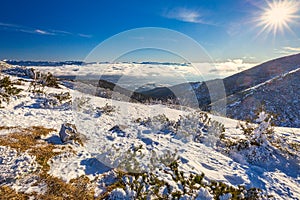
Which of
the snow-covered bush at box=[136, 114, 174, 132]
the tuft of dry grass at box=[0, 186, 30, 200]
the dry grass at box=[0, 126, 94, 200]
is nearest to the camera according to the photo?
the tuft of dry grass at box=[0, 186, 30, 200]

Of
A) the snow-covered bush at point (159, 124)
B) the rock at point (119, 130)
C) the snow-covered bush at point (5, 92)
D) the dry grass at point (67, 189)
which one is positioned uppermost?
the snow-covered bush at point (5, 92)

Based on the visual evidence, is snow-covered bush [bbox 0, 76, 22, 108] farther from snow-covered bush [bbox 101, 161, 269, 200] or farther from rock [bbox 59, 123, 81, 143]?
snow-covered bush [bbox 101, 161, 269, 200]

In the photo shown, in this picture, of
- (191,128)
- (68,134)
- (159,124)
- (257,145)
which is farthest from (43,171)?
(257,145)

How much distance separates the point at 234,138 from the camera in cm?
1316

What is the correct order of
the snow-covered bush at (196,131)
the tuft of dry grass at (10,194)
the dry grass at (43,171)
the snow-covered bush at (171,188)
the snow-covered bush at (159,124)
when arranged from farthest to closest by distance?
1. the snow-covered bush at (159,124)
2. the snow-covered bush at (196,131)
3. the snow-covered bush at (171,188)
4. the dry grass at (43,171)
5. the tuft of dry grass at (10,194)

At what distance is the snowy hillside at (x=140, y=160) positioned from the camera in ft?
23.5

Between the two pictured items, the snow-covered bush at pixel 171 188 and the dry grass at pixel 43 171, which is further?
the snow-covered bush at pixel 171 188

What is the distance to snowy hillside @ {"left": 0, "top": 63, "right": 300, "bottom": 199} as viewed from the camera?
716 cm

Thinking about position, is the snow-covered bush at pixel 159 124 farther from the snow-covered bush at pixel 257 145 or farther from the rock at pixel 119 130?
the snow-covered bush at pixel 257 145

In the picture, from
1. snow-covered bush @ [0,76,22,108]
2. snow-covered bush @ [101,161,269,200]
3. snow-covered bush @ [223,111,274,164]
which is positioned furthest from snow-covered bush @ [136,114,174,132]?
snow-covered bush @ [0,76,22,108]

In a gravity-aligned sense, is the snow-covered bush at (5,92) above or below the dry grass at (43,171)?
above

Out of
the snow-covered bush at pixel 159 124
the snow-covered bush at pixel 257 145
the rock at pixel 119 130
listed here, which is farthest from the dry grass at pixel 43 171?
the snow-covered bush at pixel 257 145

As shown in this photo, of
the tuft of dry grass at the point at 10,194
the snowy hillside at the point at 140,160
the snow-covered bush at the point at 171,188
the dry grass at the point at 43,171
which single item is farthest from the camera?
the snowy hillside at the point at 140,160

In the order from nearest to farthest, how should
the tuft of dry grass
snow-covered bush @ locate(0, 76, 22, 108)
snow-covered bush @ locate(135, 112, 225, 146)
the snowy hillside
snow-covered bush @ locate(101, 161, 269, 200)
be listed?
the tuft of dry grass
snow-covered bush @ locate(101, 161, 269, 200)
the snowy hillside
snow-covered bush @ locate(135, 112, 225, 146)
snow-covered bush @ locate(0, 76, 22, 108)
